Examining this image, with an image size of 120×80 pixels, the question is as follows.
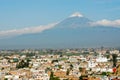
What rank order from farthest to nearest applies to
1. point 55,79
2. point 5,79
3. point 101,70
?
point 101,70, point 5,79, point 55,79

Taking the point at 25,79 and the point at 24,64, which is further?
the point at 24,64

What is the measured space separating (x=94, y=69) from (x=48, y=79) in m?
15.0

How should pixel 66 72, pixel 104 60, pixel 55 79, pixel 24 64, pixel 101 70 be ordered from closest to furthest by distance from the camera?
pixel 55 79
pixel 66 72
pixel 101 70
pixel 24 64
pixel 104 60

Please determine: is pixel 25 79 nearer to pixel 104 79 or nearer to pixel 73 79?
pixel 73 79

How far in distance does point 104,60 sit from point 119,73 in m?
33.2

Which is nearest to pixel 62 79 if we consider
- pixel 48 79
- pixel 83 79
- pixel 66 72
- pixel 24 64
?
pixel 48 79

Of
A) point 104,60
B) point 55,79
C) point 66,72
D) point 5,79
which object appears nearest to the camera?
point 55,79

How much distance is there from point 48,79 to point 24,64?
22.0 m

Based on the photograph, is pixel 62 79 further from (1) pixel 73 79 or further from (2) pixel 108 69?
(2) pixel 108 69

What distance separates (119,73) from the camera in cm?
4431

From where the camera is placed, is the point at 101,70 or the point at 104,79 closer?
the point at 104,79

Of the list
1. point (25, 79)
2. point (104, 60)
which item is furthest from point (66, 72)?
point (104, 60)

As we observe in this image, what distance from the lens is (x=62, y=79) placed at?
45.6 m

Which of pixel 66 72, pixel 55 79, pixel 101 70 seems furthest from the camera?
pixel 101 70
